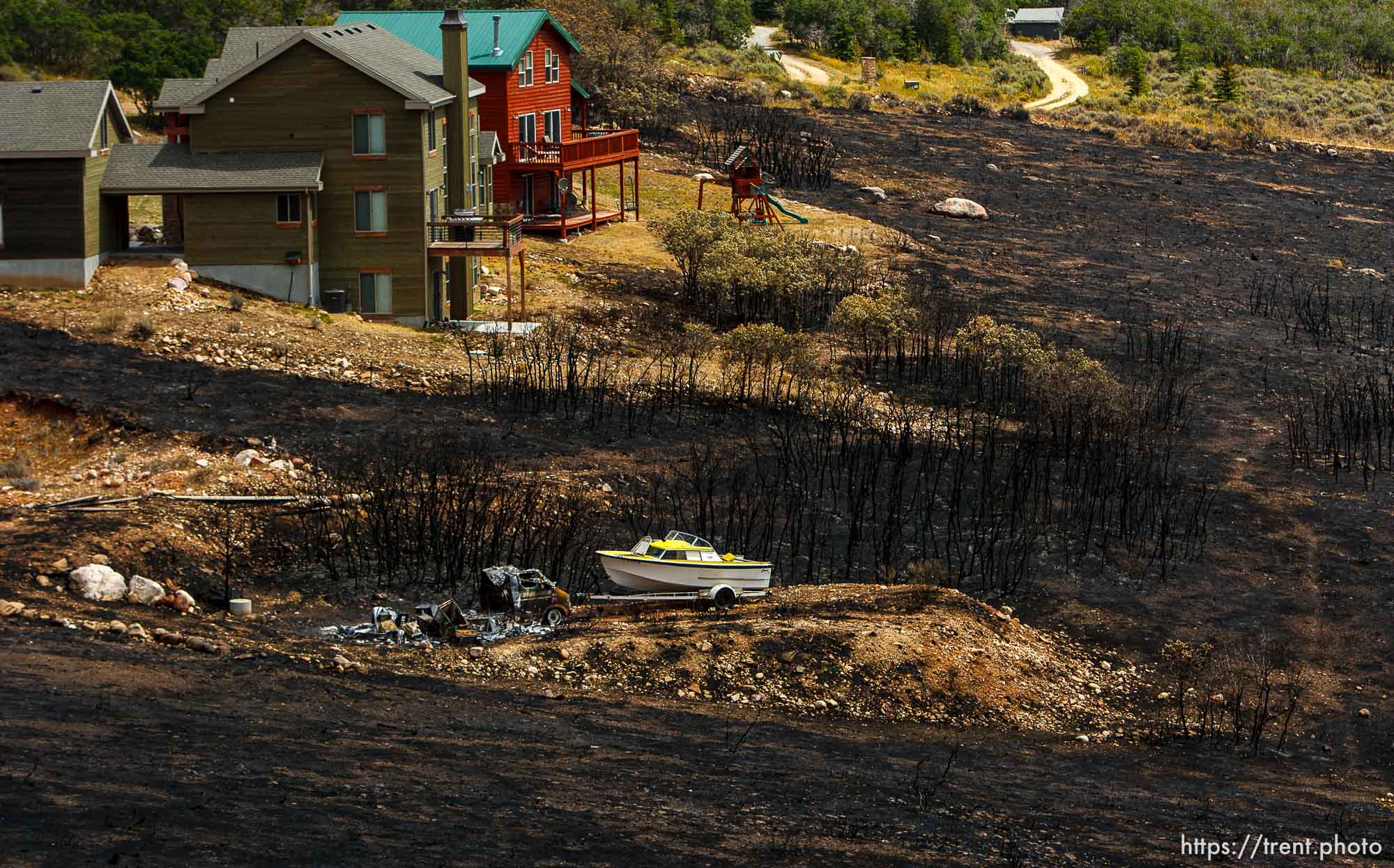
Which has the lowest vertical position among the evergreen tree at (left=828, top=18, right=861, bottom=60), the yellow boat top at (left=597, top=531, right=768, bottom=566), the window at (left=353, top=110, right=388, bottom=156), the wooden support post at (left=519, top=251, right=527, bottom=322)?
the yellow boat top at (left=597, top=531, right=768, bottom=566)

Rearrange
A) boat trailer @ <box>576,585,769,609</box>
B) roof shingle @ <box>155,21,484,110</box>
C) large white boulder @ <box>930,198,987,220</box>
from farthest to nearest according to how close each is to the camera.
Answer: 1. large white boulder @ <box>930,198,987,220</box>
2. roof shingle @ <box>155,21,484,110</box>
3. boat trailer @ <box>576,585,769,609</box>

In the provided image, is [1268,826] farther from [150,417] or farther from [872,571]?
[150,417]

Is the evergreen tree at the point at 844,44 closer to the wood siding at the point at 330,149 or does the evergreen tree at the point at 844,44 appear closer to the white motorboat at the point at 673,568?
the wood siding at the point at 330,149

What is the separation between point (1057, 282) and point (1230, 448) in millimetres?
20686

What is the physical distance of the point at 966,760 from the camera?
25172 mm

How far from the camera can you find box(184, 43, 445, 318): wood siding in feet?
160

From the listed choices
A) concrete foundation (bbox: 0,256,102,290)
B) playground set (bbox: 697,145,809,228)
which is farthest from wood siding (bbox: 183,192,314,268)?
playground set (bbox: 697,145,809,228)

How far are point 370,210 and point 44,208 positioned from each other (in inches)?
373

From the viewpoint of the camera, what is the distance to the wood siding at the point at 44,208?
45781 mm

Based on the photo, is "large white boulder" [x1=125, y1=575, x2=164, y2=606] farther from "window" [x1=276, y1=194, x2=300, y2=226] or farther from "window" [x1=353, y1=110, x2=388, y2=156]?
"window" [x1=353, y1=110, x2=388, y2=156]

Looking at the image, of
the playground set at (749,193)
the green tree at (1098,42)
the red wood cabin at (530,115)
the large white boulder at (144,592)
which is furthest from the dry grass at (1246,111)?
the large white boulder at (144,592)

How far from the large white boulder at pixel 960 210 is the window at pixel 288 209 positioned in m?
36.3

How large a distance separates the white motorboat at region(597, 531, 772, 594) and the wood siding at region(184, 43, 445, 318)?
21917 millimetres

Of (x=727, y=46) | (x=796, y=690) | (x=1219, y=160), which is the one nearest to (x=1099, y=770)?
(x=796, y=690)
